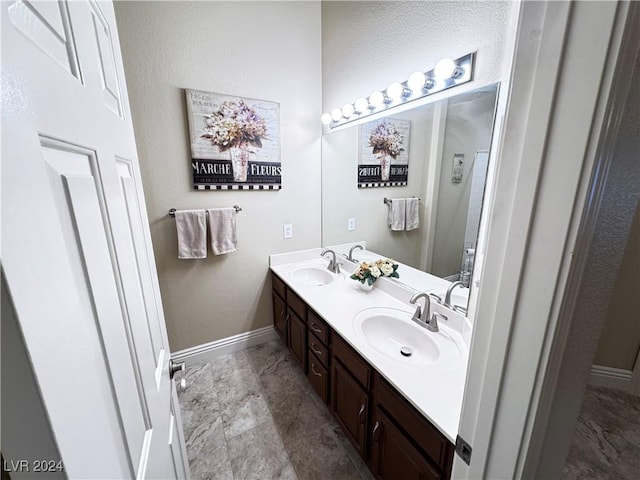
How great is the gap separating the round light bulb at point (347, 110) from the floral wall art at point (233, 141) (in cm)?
52

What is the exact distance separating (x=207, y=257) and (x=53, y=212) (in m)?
1.80

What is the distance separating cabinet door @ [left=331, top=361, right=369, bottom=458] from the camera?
1.20 meters

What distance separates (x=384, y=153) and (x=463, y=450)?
1605mm

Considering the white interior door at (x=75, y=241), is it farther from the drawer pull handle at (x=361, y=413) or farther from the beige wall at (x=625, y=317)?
the beige wall at (x=625, y=317)

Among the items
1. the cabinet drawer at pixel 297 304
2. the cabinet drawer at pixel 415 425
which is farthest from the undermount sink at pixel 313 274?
the cabinet drawer at pixel 415 425

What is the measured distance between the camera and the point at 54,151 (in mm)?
336

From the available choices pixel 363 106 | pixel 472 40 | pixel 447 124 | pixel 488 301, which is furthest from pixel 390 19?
pixel 488 301

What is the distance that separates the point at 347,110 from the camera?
1.83 meters

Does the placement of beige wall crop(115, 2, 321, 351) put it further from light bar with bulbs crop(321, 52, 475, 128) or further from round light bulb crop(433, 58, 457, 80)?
round light bulb crop(433, 58, 457, 80)

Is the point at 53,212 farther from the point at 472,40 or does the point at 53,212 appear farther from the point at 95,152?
the point at 472,40

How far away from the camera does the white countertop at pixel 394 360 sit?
85cm

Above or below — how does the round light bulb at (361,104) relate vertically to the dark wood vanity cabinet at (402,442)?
above

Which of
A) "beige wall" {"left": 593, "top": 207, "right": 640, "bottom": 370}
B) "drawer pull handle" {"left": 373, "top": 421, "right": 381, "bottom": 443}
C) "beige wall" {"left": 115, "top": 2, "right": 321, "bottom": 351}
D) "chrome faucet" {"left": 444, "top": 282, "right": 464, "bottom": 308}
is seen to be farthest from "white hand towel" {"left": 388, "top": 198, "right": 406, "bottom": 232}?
"beige wall" {"left": 593, "top": 207, "right": 640, "bottom": 370}

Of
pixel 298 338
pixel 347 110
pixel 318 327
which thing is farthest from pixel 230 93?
pixel 298 338
